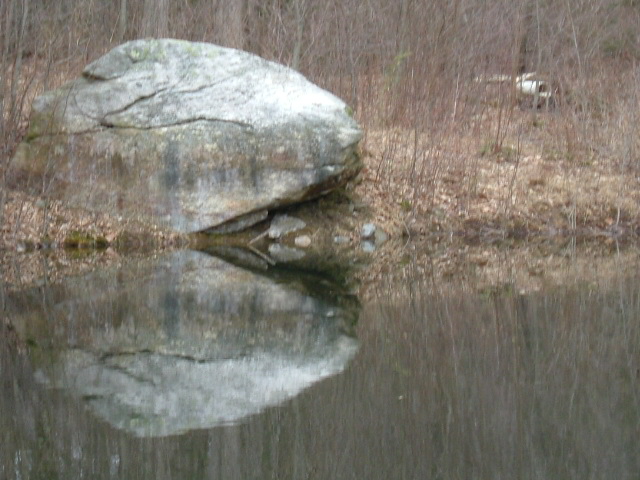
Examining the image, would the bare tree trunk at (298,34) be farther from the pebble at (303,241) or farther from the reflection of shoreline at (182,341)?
the reflection of shoreline at (182,341)

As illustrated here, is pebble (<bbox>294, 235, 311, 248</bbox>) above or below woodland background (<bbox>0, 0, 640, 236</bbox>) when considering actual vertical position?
below

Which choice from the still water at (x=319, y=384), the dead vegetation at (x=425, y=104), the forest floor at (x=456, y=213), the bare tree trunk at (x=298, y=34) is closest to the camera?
the still water at (x=319, y=384)

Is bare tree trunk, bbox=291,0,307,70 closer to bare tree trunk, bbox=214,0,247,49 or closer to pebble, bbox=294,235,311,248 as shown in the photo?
bare tree trunk, bbox=214,0,247,49

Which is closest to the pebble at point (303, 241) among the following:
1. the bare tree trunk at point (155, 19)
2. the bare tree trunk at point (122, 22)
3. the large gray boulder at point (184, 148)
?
the large gray boulder at point (184, 148)

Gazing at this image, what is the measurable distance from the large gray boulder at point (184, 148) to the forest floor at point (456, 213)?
47 cm

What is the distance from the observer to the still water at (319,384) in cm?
479

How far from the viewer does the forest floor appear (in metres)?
13.5

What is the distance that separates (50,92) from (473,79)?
738 centimetres

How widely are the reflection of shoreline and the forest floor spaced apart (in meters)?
2.40

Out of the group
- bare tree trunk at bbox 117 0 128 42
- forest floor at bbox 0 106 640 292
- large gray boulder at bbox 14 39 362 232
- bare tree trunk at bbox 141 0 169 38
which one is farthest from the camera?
bare tree trunk at bbox 117 0 128 42

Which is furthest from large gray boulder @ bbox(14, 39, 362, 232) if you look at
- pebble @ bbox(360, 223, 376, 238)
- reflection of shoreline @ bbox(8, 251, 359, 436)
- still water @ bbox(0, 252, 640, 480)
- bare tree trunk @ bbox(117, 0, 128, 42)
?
still water @ bbox(0, 252, 640, 480)

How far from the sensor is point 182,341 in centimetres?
766

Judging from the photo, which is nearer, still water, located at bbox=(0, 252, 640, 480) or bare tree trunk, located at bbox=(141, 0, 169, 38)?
still water, located at bbox=(0, 252, 640, 480)

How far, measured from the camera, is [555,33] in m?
19.6
